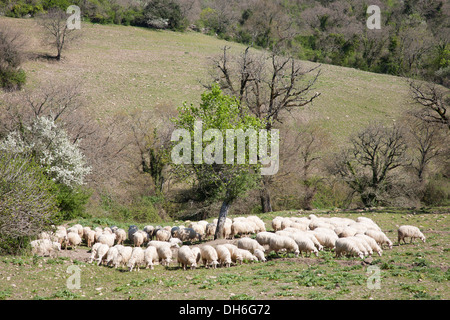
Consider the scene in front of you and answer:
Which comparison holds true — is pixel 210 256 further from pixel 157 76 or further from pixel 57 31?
pixel 57 31

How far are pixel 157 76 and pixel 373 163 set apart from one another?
36018mm

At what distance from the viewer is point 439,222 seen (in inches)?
889

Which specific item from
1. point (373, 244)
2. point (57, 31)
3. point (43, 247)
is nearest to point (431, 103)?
point (373, 244)

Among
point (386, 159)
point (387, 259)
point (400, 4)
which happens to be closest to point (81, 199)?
point (387, 259)

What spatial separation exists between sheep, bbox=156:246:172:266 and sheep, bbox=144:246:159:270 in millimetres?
175

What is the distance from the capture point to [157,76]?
57000 mm

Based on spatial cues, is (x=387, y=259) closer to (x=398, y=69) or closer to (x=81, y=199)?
(x=81, y=199)

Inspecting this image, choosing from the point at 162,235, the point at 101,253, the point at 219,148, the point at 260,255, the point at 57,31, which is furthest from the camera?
the point at 57,31

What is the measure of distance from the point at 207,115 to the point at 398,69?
6942 centimetres

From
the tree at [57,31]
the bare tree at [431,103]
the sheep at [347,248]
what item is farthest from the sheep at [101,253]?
the tree at [57,31]

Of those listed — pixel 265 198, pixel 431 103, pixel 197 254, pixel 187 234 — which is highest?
pixel 431 103

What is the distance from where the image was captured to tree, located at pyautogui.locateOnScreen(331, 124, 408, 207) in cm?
3200

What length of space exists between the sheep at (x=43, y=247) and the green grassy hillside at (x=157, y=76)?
1153 inches
